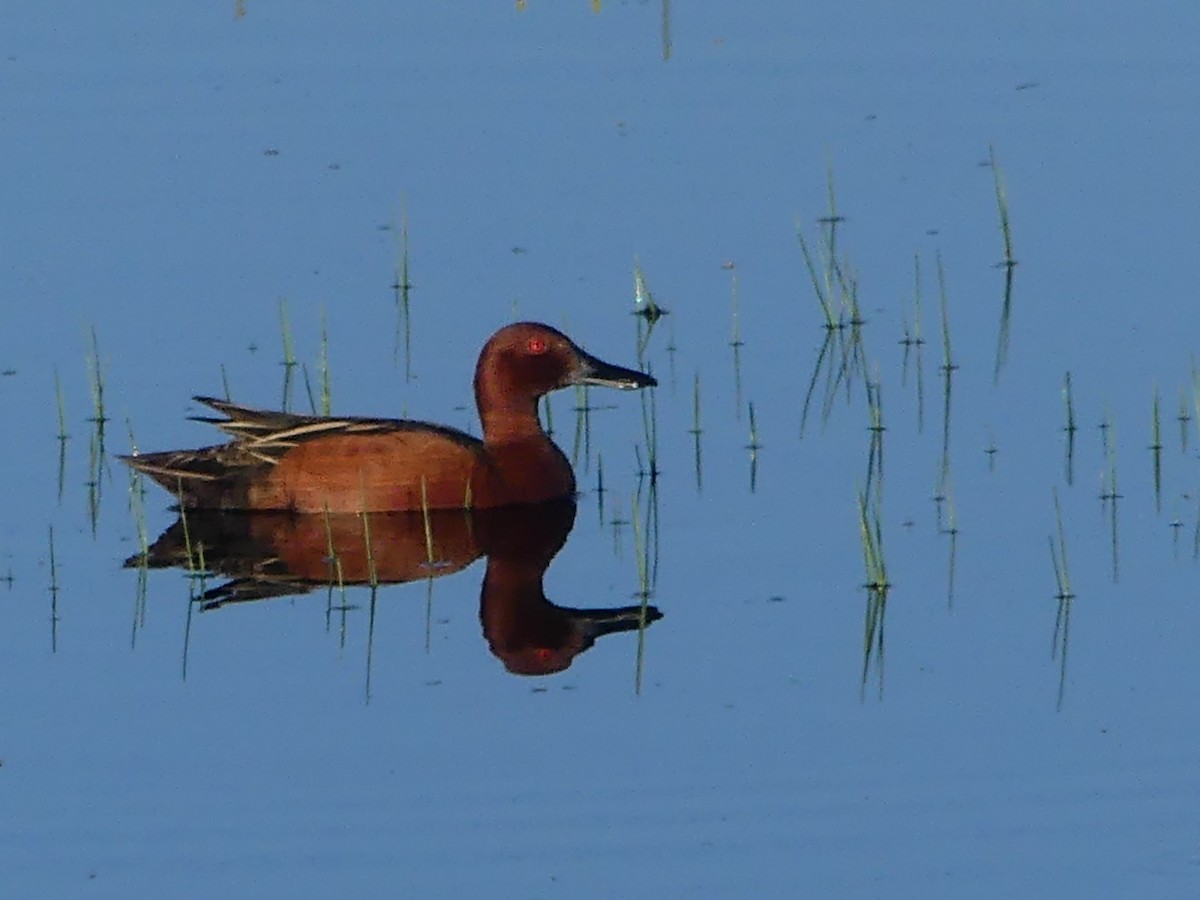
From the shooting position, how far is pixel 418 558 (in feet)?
35.7

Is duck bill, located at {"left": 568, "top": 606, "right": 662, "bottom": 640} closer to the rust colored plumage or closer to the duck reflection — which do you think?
the duck reflection

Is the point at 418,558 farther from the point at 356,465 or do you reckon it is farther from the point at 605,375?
the point at 605,375

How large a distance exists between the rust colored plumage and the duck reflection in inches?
2.5

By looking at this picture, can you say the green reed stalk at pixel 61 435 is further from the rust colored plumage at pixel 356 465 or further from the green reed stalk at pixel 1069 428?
the green reed stalk at pixel 1069 428

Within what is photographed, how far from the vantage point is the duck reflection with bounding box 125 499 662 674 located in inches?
389

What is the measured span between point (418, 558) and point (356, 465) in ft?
2.56

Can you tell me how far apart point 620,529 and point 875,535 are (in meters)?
1.13

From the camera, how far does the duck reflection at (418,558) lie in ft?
32.4

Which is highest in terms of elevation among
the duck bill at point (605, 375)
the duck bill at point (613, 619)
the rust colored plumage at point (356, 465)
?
the duck bill at point (605, 375)

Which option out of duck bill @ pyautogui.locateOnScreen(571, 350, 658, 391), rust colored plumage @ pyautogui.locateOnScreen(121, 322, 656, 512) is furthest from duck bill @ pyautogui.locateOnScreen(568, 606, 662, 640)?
duck bill @ pyautogui.locateOnScreen(571, 350, 658, 391)

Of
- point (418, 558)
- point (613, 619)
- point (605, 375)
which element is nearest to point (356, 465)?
point (418, 558)

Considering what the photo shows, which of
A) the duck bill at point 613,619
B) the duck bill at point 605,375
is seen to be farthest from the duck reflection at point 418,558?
the duck bill at point 605,375

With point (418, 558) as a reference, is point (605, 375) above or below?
above

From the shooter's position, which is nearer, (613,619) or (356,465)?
(613,619)
